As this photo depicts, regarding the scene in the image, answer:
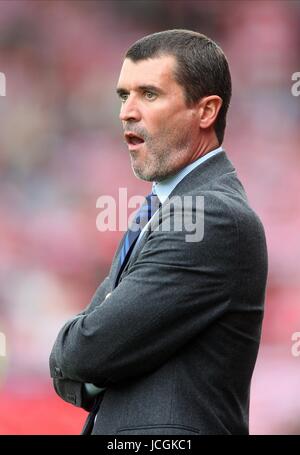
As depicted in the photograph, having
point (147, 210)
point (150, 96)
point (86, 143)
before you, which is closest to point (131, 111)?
point (150, 96)

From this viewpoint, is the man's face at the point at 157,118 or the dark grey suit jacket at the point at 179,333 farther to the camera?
the man's face at the point at 157,118

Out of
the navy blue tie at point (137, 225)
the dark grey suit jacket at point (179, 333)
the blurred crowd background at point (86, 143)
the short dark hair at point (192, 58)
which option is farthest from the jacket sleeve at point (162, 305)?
the blurred crowd background at point (86, 143)

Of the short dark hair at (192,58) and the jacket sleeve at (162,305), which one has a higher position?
the short dark hair at (192,58)

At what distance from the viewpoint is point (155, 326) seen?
1154 mm

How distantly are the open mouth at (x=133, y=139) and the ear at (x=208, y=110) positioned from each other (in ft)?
0.31

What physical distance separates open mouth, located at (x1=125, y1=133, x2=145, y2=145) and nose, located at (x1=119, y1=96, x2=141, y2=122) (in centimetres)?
2

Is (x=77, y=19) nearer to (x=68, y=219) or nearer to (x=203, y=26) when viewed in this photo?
(x=203, y=26)

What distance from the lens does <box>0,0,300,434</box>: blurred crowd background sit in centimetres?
317

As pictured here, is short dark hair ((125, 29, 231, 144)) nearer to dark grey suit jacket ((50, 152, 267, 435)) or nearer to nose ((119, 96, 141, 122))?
nose ((119, 96, 141, 122))

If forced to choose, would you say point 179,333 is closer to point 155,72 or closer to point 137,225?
point 137,225

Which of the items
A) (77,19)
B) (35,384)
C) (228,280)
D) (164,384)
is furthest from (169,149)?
(77,19)

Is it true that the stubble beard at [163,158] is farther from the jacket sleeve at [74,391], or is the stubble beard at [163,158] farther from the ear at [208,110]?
the jacket sleeve at [74,391]

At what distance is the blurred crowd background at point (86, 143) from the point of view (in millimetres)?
3168

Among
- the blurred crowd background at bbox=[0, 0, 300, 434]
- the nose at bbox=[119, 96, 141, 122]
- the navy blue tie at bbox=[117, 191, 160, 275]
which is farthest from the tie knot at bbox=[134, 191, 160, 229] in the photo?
the blurred crowd background at bbox=[0, 0, 300, 434]
